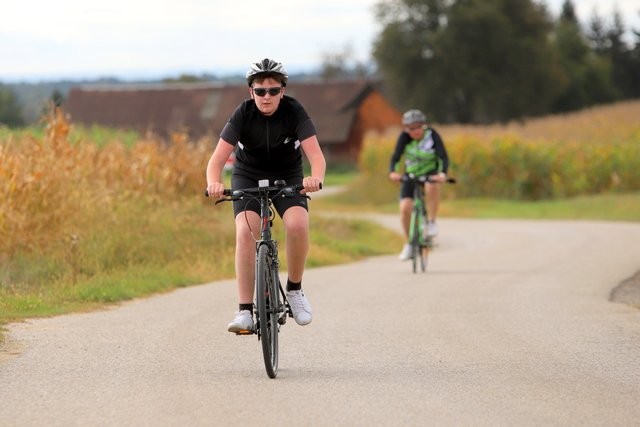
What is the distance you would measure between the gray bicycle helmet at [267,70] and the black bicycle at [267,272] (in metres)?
0.71

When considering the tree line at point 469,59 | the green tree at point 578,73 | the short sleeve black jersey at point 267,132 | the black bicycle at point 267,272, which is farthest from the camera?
the green tree at point 578,73

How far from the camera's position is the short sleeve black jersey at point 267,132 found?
9.29 metres

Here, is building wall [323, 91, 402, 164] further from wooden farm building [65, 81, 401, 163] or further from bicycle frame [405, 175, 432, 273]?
bicycle frame [405, 175, 432, 273]

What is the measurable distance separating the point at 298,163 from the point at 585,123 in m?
42.2

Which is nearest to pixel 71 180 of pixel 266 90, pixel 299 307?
pixel 299 307

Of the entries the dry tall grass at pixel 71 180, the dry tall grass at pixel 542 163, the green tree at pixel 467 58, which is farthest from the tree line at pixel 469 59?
the dry tall grass at pixel 71 180

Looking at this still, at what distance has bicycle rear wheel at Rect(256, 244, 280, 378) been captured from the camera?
28.7ft

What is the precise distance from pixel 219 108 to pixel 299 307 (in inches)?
3083

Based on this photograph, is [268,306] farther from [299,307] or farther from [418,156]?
[418,156]

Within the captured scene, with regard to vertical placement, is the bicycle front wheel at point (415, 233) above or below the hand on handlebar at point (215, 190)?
below

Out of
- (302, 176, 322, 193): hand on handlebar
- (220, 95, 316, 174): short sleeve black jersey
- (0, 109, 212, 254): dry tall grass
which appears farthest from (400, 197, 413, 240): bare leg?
(302, 176, 322, 193): hand on handlebar

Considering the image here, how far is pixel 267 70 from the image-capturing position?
30.2 feet

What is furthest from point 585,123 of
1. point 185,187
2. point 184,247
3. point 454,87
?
point 454,87

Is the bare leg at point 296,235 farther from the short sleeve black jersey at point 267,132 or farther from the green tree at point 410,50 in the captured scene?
the green tree at point 410,50
